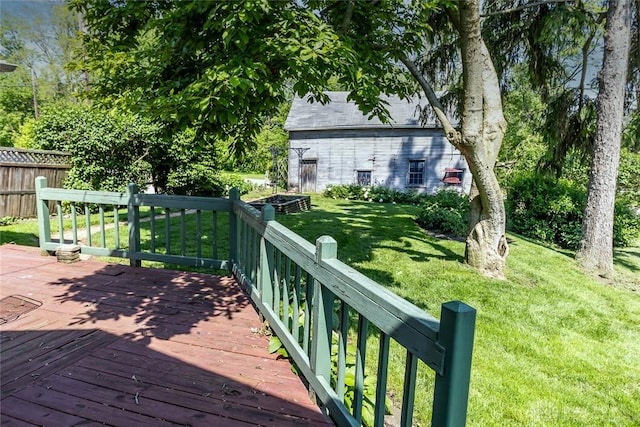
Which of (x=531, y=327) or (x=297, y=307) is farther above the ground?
(x=297, y=307)

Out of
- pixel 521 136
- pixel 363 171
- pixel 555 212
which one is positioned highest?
pixel 521 136

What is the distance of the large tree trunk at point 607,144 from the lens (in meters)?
6.73

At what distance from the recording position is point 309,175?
66.0ft

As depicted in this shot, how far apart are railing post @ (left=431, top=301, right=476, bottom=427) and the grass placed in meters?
1.50

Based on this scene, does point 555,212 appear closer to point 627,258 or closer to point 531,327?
point 627,258

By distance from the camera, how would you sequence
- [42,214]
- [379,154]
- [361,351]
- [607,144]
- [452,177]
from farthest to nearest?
[379,154] < [452,177] < [607,144] < [42,214] < [361,351]

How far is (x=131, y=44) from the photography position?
4.09 meters

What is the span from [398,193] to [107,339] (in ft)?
54.7

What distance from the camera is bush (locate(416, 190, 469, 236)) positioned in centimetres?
910

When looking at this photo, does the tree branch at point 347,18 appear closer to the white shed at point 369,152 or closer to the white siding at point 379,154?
the white shed at point 369,152

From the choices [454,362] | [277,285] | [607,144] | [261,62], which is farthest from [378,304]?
[607,144]

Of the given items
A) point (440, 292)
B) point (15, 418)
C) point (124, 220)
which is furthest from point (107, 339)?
point (124, 220)

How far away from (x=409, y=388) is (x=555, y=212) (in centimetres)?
995

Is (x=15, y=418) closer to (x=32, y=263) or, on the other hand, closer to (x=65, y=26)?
(x=32, y=263)
